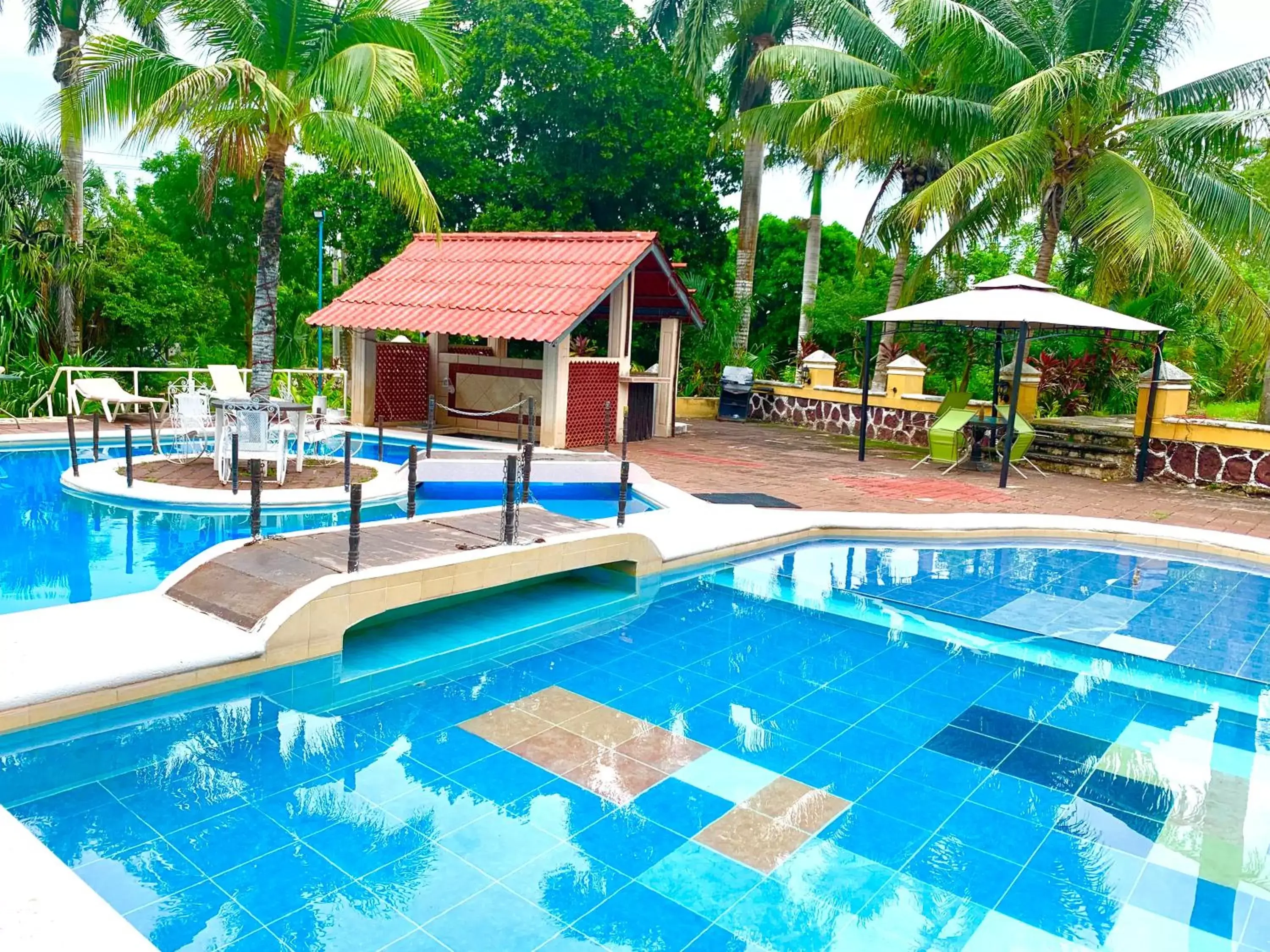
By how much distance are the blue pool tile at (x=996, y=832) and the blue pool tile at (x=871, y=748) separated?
1.96 ft

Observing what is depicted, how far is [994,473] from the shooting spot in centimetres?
1688

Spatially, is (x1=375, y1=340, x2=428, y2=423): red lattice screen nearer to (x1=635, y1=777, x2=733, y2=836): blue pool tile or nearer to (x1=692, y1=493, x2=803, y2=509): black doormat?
(x1=692, y1=493, x2=803, y2=509): black doormat

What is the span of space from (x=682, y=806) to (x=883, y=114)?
15.9m

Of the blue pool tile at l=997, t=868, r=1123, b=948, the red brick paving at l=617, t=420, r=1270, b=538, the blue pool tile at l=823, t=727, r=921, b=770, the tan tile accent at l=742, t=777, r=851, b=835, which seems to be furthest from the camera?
the red brick paving at l=617, t=420, r=1270, b=538

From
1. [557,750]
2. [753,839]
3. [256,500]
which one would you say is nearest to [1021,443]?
[256,500]

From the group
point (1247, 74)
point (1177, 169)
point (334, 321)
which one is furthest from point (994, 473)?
point (334, 321)

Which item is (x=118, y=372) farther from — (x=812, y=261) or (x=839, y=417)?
(x=812, y=261)

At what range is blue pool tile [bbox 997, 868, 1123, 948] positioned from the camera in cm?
415

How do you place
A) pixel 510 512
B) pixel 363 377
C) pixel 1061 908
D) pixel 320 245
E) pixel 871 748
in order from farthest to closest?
pixel 320 245, pixel 363 377, pixel 510 512, pixel 871 748, pixel 1061 908

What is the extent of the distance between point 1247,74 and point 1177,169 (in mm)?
1717

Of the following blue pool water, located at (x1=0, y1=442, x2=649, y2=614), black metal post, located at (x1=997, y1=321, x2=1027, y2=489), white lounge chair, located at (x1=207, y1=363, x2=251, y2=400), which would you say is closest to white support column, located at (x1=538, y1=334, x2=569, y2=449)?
blue pool water, located at (x1=0, y1=442, x2=649, y2=614)

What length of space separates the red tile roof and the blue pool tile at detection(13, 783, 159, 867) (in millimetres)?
11715

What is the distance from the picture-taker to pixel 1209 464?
53.3 feet

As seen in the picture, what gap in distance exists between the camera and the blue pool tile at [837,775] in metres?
5.34
